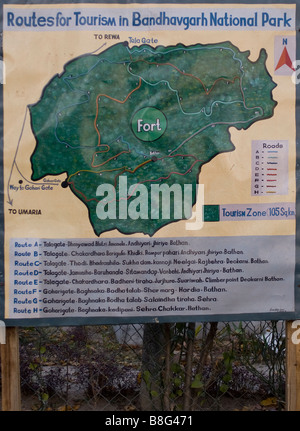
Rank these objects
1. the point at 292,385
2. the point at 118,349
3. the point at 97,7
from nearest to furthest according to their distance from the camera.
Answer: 1. the point at 97,7
2. the point at 292,385
3. the point at 118,349

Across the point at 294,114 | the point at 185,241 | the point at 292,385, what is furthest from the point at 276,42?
the point at 292,385

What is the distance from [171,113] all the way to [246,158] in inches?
18.1

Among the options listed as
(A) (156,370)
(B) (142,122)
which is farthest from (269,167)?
(A) (156,370)

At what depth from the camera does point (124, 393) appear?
3.89 m

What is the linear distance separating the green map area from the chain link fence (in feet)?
2.69

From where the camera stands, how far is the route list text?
118 inches

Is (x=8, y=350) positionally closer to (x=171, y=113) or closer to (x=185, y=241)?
(x=185, y=241)

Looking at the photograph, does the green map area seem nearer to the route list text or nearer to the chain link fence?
the route list text

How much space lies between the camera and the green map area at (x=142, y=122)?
9.77 ft

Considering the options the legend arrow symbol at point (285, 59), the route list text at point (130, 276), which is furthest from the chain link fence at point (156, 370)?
the legend arrow symbol at point (285, 59)

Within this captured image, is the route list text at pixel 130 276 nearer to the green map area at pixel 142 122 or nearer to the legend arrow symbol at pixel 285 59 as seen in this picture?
the green map area at pixel 142 122

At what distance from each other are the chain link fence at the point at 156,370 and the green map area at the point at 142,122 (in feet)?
2.69

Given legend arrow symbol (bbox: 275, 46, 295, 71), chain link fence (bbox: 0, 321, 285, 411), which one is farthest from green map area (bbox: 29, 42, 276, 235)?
chain link fence (bbox: 0, 321, 285, 411)

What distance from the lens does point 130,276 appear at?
3002mm
